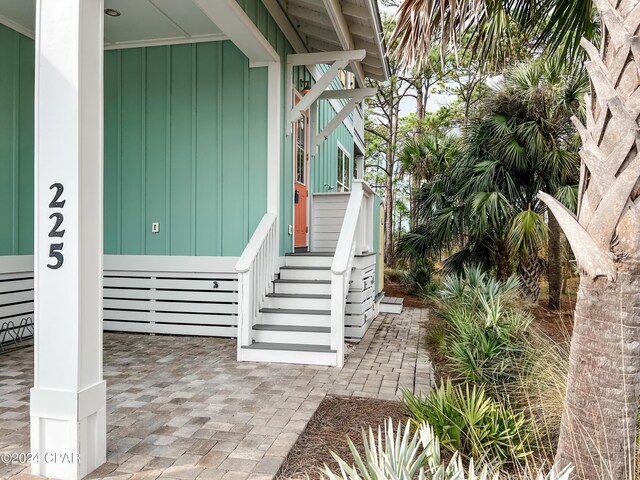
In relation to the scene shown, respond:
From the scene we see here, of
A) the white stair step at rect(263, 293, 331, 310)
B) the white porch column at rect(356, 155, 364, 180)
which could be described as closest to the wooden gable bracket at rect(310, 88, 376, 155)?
the white stair step at rect(263, 293, 331, 310)

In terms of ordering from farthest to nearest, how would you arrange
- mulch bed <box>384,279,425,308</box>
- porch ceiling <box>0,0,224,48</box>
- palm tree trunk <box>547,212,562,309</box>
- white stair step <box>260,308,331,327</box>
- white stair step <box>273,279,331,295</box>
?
mulch bed <box>384,279,425,308</box>, palm tree trunk <box>547,212,562,309</box>, white stair step <box>273,279,331,295</box>, white stair step <box>260,308,331,327</box>, porch ceiling <box>0,0,224,48</box>

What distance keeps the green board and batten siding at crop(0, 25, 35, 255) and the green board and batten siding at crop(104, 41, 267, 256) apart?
92 centimetres

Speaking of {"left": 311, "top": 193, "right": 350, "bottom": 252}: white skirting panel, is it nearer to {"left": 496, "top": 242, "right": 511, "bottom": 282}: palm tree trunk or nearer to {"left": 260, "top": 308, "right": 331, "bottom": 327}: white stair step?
{"left": 260, "top": 308, "right": 331, "bottom": 327}: white stair step

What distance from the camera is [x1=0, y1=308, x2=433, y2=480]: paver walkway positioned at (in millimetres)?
2617

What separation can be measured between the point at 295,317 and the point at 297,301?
242 millimetres

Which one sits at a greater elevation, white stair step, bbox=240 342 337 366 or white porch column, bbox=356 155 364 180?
white porch column, bbox=356 155 364 180

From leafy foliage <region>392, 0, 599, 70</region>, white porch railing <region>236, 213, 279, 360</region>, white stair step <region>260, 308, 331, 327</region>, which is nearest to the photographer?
leafy foliage <region>392, 0, 599, 70</region>

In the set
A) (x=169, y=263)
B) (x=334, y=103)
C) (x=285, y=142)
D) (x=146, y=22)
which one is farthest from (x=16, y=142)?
(x=334, y=103)

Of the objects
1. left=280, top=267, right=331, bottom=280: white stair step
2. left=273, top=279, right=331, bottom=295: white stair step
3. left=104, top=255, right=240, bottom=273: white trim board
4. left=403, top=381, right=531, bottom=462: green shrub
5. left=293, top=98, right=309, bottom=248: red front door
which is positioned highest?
left=293, top=98, right=309, bottom=248: red front door

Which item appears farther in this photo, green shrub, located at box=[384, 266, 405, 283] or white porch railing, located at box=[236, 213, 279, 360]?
green shrub, located at box=[384, 266, 405, 283]

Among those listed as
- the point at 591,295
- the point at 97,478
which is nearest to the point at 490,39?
the point at 591,295

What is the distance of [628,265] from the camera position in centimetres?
202

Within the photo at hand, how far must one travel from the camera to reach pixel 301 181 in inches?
278

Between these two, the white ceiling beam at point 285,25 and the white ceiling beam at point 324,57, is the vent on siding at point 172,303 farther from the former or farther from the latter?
the white ceiling beam at point 285,25
